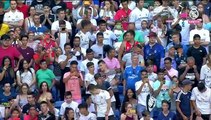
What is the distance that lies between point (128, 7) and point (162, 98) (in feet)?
17.3

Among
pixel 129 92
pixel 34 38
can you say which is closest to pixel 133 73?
pixel 129 92

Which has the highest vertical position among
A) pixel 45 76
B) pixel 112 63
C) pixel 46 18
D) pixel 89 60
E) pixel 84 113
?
pixel 46 18

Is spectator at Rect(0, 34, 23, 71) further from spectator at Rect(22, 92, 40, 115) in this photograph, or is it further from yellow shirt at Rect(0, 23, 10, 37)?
spectator at Rect(22, 92, 40, 115)

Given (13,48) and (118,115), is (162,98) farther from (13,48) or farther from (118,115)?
(13,48)

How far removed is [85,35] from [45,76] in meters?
2.55

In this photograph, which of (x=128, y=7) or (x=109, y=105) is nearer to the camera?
(x=109, y=105)

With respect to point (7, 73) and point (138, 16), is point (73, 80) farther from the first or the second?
point (138, 16)

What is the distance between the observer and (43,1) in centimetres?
3612

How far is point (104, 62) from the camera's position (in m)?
32.7

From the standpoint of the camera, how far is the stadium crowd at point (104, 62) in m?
31.5

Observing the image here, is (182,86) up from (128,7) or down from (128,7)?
down

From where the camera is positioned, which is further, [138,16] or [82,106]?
[138,16]

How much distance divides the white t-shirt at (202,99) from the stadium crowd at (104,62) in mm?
11

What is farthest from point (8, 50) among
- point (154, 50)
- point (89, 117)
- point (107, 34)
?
point (154, 50)
